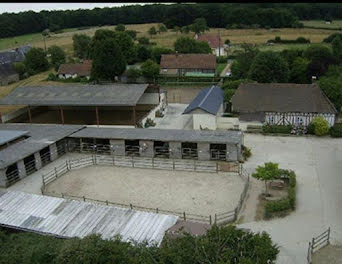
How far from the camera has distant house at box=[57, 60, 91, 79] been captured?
48.6m

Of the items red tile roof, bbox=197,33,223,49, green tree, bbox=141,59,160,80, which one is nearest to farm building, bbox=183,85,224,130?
green tree, bbox=141,59,160,80

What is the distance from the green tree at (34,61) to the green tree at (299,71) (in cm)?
3455

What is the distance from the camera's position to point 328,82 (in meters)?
29.8

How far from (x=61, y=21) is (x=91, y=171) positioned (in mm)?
82647

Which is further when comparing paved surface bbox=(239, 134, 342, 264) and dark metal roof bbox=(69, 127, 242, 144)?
dark metal roof bbox=(69, 127, 242, 144)

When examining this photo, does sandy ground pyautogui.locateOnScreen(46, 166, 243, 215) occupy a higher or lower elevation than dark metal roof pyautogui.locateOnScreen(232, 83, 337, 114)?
lower

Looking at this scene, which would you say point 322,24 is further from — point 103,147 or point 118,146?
point 103,147

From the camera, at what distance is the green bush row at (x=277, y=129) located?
26.6 metres

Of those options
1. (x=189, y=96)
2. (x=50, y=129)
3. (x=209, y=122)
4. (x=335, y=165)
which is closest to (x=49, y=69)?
(x=189, y=96)

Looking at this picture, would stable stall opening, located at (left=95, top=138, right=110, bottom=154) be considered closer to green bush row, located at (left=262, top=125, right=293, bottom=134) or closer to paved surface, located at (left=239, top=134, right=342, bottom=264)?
paved surface, located at (left=239, top=134, right=342, bottom=264)

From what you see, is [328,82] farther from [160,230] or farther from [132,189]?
[160,230]

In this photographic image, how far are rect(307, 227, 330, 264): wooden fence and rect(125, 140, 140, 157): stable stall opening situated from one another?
12.5m

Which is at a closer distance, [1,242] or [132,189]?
[1,242]

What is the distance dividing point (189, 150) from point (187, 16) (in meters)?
70.3
